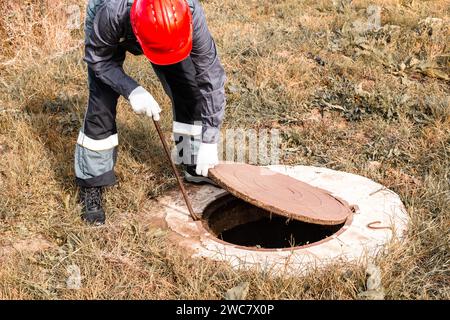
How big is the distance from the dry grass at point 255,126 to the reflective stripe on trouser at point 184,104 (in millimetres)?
209

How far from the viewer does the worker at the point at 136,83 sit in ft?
8.31

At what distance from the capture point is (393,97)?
4.42 meters

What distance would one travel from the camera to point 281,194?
2881 mm

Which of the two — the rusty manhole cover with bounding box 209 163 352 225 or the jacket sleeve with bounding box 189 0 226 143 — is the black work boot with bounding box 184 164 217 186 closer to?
the rusty manhole cover with bounding box 209 163 352 225

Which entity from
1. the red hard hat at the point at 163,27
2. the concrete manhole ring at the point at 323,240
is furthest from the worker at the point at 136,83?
the concrete manhole ring at the point at 323,240

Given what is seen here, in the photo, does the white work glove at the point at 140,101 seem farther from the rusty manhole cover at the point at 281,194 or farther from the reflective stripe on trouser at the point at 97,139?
the rusty manhole cover at the point at 281,194

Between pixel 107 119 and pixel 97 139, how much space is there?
0.39 ft

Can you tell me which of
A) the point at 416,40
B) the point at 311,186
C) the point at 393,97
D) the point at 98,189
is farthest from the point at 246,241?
the point at 416,40

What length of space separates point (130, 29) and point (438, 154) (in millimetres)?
2151

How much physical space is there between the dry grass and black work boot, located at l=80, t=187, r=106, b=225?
7cm

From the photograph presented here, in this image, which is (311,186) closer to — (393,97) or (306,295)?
(306,295)

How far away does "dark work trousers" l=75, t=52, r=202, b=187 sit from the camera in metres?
2.98

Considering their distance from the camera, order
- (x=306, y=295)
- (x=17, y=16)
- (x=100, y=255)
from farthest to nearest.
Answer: (x=17, y=16) < (x=100, y=255) < (x=306, y=295)

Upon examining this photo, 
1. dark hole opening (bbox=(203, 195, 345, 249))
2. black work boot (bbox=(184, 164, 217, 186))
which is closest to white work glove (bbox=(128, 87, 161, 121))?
dark hole opening (bbox=(203, 195, 345, 249))
